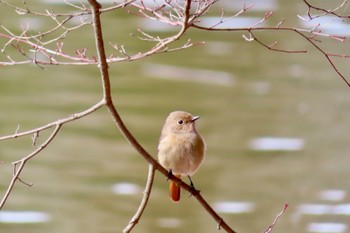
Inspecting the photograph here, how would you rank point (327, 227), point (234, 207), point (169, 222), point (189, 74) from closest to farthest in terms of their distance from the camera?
point (327, 227), point (169, 222), point (234, 207), point (189, 74)

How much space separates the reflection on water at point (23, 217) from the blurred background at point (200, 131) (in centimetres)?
2

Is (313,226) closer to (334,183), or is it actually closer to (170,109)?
(334,183)

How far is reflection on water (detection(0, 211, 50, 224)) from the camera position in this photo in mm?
10906

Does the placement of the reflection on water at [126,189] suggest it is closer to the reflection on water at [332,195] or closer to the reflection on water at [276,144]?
the reflection on water at [276,144]

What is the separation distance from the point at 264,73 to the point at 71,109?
A: 337 cm

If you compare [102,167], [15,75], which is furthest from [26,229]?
[15,75]

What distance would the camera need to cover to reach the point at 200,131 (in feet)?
41.8

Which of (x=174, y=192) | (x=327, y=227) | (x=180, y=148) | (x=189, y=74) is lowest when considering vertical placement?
(x=174, y=192)

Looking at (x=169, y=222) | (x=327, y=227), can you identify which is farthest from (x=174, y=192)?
(x=327, y=227)

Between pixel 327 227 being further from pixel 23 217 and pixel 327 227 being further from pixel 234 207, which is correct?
pixel 23 217

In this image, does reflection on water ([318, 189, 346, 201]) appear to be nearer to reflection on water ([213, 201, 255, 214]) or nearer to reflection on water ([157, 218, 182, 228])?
reflection on water ([213, 201, 255, 214])

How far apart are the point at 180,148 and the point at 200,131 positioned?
7.54m

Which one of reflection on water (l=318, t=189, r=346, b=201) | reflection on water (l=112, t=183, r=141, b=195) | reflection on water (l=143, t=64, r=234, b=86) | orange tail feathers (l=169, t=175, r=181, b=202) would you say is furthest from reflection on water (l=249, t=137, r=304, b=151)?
orange tail feathers (l=169, t=175, r=181, b=202)

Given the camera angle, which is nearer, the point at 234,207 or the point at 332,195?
the point at 234,207
